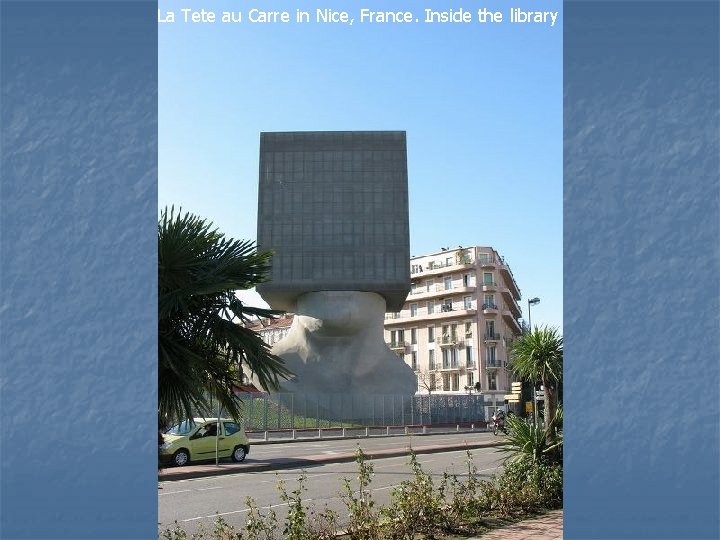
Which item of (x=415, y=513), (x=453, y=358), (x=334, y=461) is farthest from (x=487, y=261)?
(x=415, y=513)

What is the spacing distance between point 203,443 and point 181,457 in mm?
823

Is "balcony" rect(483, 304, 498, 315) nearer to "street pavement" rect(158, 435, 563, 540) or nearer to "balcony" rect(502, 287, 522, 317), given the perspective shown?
"balcony" rect(502, 287, 522, 317)

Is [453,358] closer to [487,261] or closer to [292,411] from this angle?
[487,261]

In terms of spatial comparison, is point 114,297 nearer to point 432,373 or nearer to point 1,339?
point 1,339

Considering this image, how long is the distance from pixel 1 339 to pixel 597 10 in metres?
4.84

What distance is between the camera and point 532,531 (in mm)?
9227

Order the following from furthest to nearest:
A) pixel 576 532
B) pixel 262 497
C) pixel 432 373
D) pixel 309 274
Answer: pixel 432 373, pixel 309 274, pixel 262 497, pixel 576 532

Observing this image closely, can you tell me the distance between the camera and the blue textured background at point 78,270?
5.57 metres

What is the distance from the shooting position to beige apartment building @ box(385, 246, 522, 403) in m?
76.2

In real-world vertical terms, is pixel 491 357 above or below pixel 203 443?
above

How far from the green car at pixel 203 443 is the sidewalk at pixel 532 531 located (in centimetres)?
1164

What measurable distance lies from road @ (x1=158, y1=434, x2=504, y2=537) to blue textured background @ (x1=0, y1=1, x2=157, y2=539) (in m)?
2.83

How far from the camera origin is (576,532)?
5.48m

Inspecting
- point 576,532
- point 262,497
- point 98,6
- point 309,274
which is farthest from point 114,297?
point 309,274
